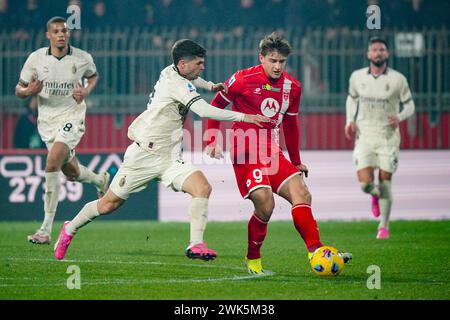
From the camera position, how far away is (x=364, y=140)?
50.4 ft

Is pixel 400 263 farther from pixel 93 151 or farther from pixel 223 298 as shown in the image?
pixel 93 151

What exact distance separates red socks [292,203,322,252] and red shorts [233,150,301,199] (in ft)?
1.14

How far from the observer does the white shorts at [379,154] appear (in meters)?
15.2

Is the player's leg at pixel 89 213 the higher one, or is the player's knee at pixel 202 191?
the player's knee at pixel 202 191

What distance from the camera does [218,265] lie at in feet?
36.7

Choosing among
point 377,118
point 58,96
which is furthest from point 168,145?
point 377,118

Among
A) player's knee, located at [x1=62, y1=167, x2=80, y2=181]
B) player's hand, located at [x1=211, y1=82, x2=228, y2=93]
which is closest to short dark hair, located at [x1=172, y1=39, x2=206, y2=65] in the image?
player's hand, located at [x1=211, y1=82, x2=228, y2=93]

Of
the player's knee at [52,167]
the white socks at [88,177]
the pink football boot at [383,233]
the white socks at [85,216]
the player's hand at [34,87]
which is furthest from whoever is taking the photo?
the pink football boot at [383,233]

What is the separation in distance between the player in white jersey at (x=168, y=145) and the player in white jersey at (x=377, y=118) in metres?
5.12

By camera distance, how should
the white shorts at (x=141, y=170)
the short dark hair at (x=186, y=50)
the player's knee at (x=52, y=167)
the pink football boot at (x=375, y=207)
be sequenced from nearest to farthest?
1. the short dark hair at (x=186, y=50)
2. the white shorts at (x=141, y=170)
3. the player's knee at (x=52, y=167)
4. the pink football boot at (x=375, y=207)

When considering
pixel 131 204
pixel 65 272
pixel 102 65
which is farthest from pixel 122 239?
pixel 102 65

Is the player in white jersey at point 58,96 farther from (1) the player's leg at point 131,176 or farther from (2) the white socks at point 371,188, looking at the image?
(2) the white socks at point 371,188

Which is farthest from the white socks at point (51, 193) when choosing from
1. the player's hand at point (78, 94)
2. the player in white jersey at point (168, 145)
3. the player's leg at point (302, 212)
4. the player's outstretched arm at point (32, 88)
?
the player's leg at point (302, 212)

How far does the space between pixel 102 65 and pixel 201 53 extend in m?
8.93
